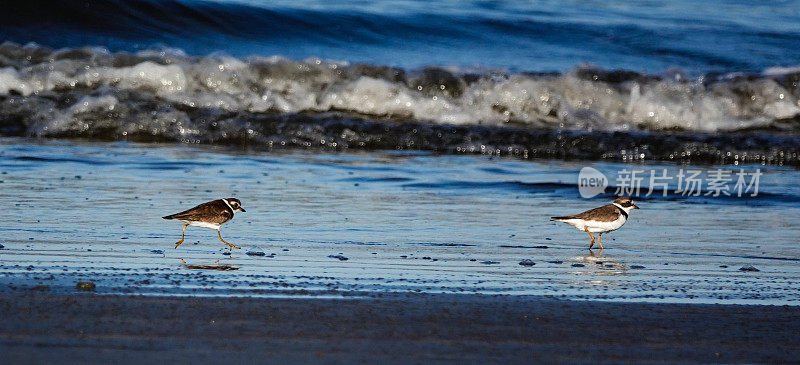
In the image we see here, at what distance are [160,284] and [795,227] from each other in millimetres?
4288

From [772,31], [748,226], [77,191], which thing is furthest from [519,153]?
[772,31]

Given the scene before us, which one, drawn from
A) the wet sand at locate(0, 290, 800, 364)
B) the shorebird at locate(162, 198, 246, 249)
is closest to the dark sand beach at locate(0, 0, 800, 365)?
the wet sand at locate(0, 290, 800, 364)

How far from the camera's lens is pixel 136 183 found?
772cm

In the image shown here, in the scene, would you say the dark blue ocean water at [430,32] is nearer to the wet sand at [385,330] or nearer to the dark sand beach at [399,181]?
the dark sand beach at [399,181]

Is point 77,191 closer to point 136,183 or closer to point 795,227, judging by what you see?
point 136,183

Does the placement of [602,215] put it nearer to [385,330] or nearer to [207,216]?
[207,216]

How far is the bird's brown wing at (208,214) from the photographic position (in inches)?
223

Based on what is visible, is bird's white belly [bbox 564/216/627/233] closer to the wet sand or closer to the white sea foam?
the wet sand

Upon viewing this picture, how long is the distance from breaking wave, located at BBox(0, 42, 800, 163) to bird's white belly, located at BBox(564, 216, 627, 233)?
4.71 m

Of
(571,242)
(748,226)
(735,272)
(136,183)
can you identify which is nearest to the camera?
(735,272)

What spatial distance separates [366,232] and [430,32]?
39.1ft

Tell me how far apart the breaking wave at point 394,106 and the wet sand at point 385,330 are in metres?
7.08

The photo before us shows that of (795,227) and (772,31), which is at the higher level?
(772,31)

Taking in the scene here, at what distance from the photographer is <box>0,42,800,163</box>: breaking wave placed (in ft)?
36.8
